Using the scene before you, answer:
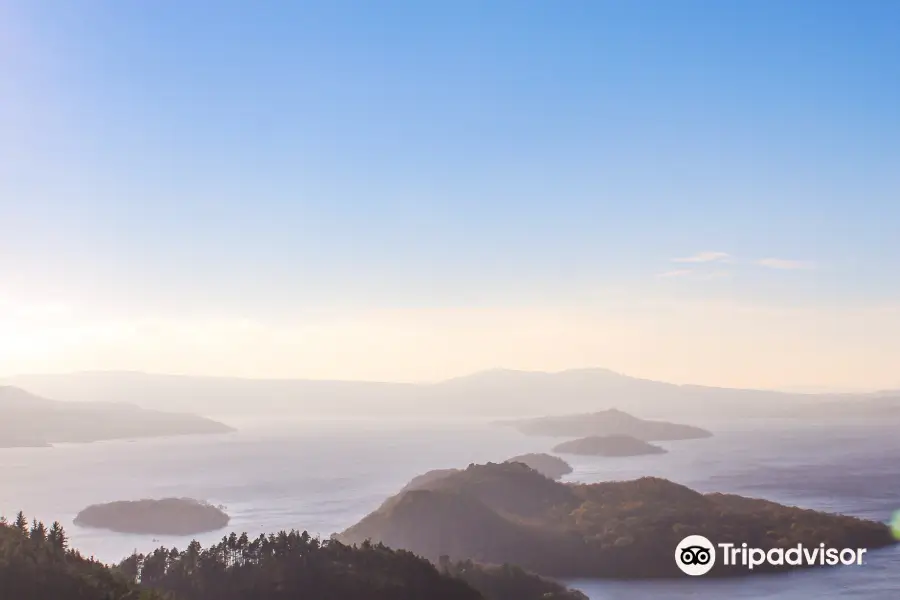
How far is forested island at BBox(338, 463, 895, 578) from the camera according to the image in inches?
3644

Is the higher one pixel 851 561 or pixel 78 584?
pixel 78 584

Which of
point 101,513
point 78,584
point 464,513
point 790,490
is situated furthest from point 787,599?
point 101,513

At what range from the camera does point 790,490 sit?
161125 millimetres

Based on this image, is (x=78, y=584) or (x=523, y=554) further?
(x=523, y=554)

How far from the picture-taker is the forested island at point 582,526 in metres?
92.6

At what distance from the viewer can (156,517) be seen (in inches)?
5256

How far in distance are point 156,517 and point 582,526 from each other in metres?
76.3

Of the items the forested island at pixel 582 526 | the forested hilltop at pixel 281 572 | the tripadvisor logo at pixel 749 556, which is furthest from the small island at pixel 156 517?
the tripadvisor logo at pixel 749 556

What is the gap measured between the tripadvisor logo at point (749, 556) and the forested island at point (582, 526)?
1219 millimetres

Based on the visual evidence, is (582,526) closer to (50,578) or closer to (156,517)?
(50,578)

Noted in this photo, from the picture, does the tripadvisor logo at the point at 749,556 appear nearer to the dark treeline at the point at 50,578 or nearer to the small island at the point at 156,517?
the dark treeline at the point at 50,578

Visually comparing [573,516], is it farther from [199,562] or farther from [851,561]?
[199,562]

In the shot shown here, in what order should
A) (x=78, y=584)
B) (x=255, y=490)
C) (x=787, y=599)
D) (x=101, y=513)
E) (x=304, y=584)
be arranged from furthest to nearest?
(x=255, y=490)
(x=101, y=513)
(x=787, y=599)
(x=304, y=584)
(x=78, y=584)

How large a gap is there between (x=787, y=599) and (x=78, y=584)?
6651 cm
